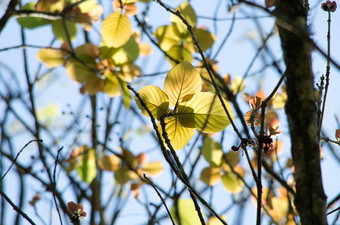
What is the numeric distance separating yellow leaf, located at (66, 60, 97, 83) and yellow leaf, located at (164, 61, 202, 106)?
1.86ft

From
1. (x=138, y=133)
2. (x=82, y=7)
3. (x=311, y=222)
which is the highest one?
(x=138, y=133)

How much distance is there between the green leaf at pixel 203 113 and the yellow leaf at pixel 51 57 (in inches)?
26.9

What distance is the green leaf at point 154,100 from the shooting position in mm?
587

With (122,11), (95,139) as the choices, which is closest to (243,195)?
(95,139)

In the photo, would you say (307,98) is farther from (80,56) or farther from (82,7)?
(82,7)

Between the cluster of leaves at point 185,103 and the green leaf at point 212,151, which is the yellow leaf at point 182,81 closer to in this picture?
the cluster of leaves at point 185,103

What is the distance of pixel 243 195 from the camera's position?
153 centimetres

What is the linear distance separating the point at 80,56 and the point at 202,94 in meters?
0.61

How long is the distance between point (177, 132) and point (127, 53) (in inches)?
20.1

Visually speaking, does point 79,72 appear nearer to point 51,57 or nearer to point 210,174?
point 51,57

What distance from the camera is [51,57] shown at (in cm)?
115

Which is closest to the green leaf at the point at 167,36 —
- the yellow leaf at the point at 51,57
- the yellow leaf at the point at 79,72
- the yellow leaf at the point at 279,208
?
the yellow leaf at the point at 79,72

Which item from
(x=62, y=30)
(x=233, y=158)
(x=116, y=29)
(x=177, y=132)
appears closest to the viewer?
(x=177, y=132)

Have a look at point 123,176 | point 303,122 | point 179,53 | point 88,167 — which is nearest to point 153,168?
point 123,176
